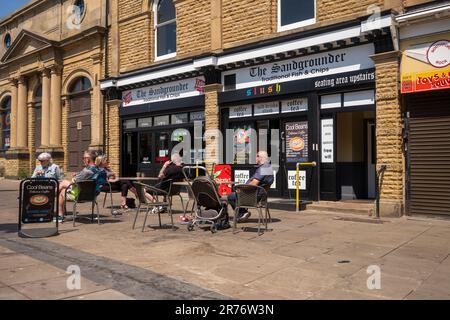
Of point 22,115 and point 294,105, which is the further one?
point 22,115

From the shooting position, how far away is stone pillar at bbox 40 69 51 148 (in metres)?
20.4

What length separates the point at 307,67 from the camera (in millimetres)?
11297

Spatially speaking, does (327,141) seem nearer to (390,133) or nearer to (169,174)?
(390,133)

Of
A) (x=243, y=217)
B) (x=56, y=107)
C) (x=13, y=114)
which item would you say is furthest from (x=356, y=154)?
(x=13, y=114)

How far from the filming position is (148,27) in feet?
52.0

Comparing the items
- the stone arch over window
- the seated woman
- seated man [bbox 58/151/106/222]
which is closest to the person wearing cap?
seated man [bbox 58/151/106/222]

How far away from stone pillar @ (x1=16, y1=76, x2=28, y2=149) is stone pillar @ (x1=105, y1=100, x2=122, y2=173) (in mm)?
7721

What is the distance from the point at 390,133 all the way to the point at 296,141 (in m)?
2.73

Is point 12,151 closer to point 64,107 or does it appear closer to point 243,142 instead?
point 64,107

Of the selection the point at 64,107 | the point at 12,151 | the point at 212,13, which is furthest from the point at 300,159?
the point at 12,151

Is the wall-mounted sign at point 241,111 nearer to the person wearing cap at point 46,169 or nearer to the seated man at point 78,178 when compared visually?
the seated man at point 78,178
